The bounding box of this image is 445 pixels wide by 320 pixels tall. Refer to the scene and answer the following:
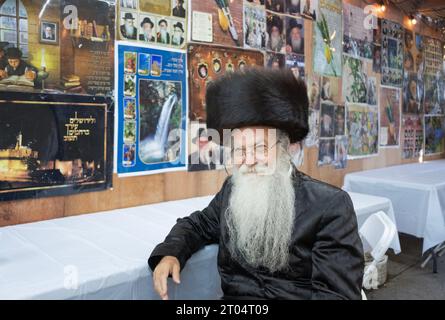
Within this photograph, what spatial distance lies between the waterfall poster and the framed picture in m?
0.28

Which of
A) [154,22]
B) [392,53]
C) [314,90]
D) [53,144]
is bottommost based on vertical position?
[53,144]

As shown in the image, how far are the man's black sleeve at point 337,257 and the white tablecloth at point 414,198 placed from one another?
5.61 feet

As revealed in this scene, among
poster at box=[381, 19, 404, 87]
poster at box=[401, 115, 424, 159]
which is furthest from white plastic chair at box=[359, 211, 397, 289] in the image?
poster at box=[401, 115, 424, 159]

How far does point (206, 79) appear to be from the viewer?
7.38 ft

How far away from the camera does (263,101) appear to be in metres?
1.17

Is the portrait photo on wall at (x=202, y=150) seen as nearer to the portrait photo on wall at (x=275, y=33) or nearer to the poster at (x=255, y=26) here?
the poster at (x=255, y=26)

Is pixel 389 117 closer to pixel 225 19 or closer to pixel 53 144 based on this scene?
pixel 225 19

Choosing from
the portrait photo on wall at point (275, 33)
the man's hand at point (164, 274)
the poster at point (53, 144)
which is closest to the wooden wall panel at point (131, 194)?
the poster at point (53, 144)

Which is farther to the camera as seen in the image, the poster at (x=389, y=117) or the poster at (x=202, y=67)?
the poster at (x=389, y=117)

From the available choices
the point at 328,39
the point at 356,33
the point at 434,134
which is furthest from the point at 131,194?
the point at 434,134

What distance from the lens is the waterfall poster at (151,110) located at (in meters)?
1.92

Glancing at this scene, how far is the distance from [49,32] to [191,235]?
104 cm
